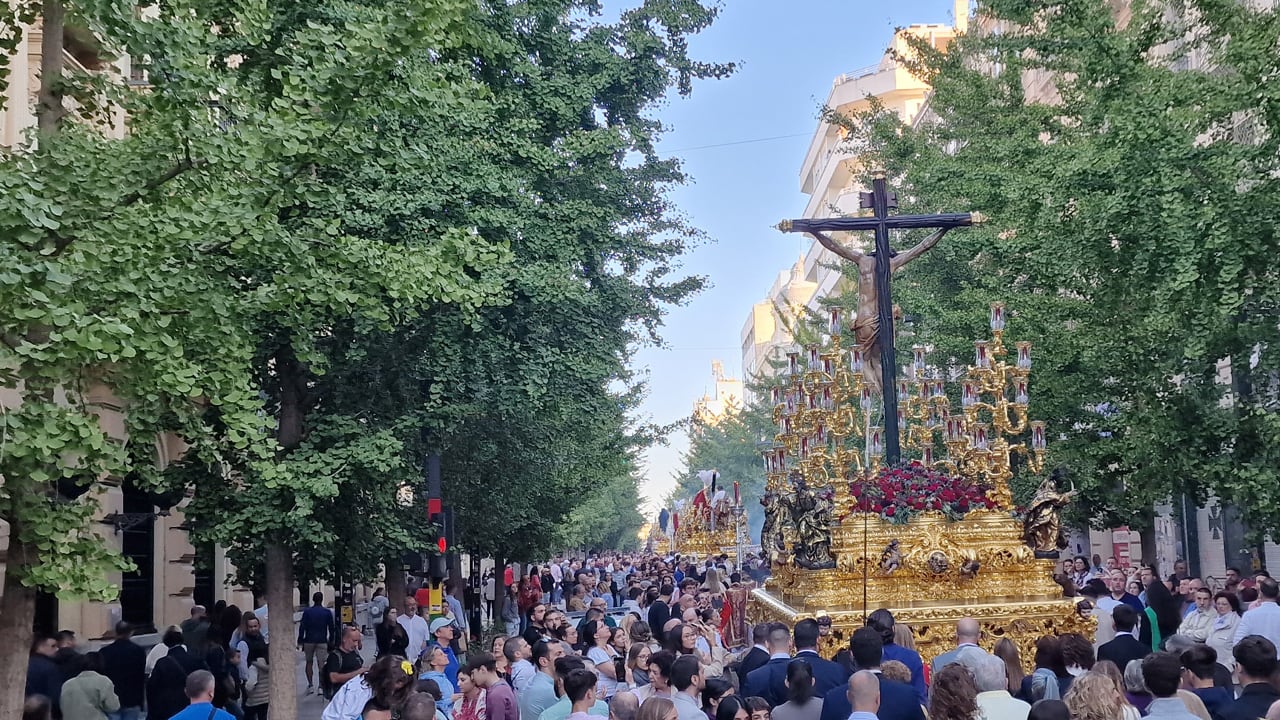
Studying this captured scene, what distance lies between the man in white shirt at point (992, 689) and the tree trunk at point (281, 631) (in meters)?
10.7

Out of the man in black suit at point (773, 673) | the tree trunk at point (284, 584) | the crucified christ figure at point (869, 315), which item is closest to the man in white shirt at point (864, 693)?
the man in black suit at point (773, 673)

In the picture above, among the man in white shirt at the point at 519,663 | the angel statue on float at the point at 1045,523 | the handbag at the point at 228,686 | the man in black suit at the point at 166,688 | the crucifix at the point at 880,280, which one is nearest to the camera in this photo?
the man in white shirt at the point at 519,663

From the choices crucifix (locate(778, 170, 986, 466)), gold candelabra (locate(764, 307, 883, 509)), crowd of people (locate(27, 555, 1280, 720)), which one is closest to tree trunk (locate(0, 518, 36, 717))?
crowd of people (locate(27, 555, 1280, 720))

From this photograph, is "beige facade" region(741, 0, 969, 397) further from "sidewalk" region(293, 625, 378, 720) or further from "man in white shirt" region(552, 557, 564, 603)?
"sidewalk" region(293, 625, 378, 720)

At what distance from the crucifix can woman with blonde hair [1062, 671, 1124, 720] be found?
409 inches

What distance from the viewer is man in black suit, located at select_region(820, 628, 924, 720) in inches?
313

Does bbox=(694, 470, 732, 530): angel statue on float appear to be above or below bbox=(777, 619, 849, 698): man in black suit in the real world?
above

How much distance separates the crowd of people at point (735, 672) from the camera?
7.57m

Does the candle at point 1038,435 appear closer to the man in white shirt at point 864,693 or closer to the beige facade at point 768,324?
the man in white shirt at point 864,693

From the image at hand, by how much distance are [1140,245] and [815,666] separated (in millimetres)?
12257

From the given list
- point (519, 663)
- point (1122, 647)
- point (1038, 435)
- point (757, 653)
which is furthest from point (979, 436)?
point (519, 663)

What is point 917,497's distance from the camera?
15.7 meters

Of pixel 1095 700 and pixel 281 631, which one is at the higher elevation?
pixel 1095 700

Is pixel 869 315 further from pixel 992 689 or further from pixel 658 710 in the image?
pixel 658 710
